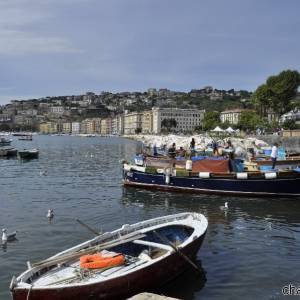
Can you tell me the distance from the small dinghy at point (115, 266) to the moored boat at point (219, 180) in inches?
546

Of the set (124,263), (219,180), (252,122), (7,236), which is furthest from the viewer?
(252,122)

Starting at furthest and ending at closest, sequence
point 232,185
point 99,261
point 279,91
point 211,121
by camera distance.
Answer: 1. point 211,121
2. point 279,91
3. point 232,185
4. point 99,261

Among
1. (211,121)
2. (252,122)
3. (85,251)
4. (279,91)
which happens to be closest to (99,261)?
(85,251)

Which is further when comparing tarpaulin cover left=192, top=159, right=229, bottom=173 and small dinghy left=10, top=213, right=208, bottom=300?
tarpaulin cover left=192, top=159, right=229, bottom=173

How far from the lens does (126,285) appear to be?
1080cm

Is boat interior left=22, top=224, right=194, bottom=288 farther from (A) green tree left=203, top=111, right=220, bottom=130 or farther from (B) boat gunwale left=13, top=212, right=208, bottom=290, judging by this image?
(A) green tree left=203, top=111, right=220, bottom=130

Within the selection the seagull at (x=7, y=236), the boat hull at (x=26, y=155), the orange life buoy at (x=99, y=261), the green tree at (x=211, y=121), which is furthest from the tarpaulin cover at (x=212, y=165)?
the green tree at (x=211, y=121)

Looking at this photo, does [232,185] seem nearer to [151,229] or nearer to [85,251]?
[151,229]

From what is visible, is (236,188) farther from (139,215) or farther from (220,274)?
(220,274)

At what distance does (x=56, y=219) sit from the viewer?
21141 millimetres

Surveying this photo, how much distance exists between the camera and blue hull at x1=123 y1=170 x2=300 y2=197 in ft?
89.4

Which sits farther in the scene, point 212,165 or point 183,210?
point 212,165

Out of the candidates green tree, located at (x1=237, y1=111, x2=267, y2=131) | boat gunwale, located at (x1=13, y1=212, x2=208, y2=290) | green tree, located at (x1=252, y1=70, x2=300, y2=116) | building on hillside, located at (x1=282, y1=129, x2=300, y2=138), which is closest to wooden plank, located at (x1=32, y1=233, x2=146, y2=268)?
boat gunwale, located at (x1=13, y1=212, x2=208, y2=290)

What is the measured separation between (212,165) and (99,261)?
18019 millimetres
